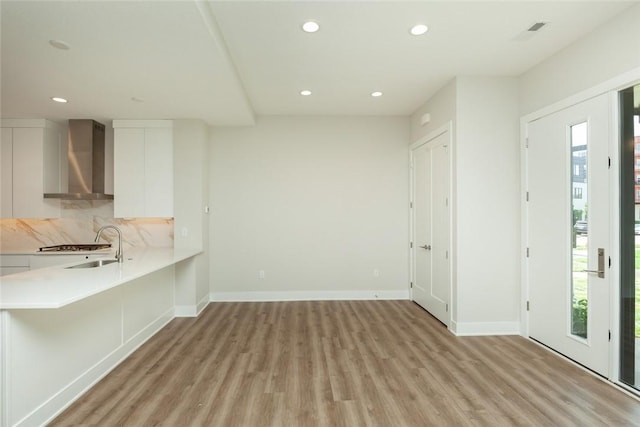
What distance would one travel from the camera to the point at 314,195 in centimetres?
523

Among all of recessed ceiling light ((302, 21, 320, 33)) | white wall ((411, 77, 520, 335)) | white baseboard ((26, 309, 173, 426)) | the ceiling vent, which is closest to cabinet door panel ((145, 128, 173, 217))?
white baseboard ((26, 309, 173, 426))

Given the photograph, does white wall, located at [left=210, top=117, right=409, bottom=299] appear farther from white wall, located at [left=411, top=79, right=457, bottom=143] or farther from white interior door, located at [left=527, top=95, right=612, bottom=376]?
white interior door, located at [left=527, top=95, right=612, bottom=376]

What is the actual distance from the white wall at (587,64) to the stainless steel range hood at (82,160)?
547 centimetres

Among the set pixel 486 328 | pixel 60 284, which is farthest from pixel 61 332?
pixel 486 328

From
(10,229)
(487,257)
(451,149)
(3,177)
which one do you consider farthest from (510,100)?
(10,229)

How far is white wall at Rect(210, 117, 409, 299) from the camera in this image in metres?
5.16

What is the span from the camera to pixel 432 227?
14.4 ft

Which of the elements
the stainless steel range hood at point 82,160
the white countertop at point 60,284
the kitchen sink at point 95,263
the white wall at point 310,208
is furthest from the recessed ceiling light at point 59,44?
the white wall at point 310,208

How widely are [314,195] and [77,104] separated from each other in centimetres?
324

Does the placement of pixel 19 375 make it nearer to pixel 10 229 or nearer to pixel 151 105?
pixel 151 105

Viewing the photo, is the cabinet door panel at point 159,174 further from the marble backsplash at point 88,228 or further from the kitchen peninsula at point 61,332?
the kitchen peninsula at point 61,332

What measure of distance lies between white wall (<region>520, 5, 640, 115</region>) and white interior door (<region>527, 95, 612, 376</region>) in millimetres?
185

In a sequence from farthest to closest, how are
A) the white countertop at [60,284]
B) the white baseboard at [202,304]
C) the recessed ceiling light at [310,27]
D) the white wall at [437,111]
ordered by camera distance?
1. the white baseboard at [202,304]
2. the white wall at [437,111]
3. the recessed ceiling light at [310,27]
4. the white countertop at [60,284]

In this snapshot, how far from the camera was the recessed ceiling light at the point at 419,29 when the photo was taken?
2.68 m
